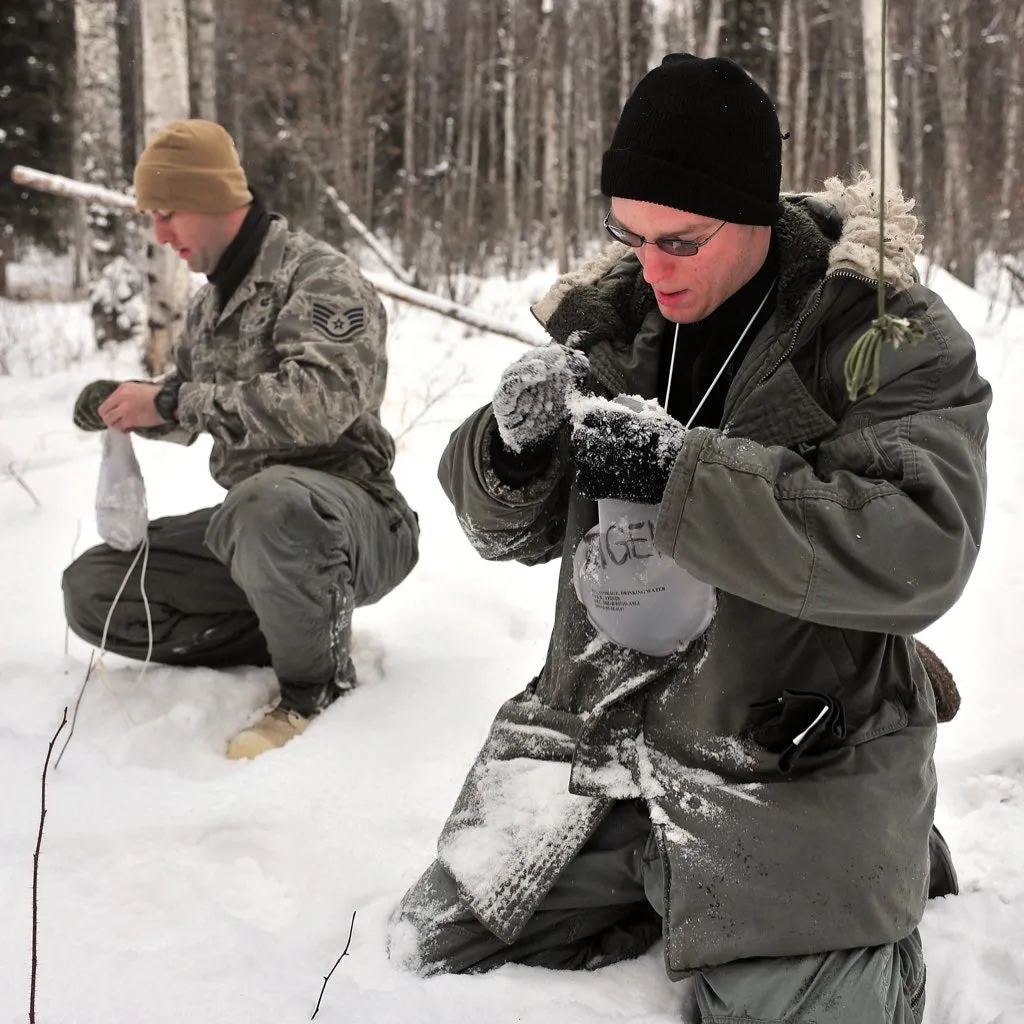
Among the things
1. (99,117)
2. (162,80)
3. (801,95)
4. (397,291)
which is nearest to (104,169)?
(99,117)

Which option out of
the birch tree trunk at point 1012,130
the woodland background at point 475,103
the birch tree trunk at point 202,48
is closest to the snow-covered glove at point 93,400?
the woodland background at point 475,103

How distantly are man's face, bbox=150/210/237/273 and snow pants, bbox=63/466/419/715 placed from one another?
2.53 ft

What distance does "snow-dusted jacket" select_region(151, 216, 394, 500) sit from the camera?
108 inches

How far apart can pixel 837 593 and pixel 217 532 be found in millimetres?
1846

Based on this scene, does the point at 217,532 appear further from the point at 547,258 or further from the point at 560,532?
the point at 547,258

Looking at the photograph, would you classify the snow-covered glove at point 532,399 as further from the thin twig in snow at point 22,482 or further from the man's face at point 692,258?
the thin twig in snow at point 22,482

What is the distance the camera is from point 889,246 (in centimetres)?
155

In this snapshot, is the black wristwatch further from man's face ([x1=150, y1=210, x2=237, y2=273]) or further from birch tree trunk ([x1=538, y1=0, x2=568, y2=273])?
birch tree trunk ([x1=538, y1=0, x2=568, y2=273])

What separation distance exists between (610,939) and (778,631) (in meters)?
0.66

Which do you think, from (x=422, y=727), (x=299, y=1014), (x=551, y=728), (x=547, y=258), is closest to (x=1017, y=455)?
(x=422, y=727)

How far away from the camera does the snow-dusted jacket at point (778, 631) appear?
1.38 m

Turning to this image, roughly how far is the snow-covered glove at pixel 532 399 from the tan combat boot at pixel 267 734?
1.31 m

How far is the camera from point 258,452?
9.52 ft

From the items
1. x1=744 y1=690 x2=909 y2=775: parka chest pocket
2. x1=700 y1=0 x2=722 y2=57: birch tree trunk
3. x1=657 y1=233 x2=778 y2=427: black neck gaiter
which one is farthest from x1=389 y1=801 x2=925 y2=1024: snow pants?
x1=700 y1=0 x2=722 y2=57: birch tree trunk
